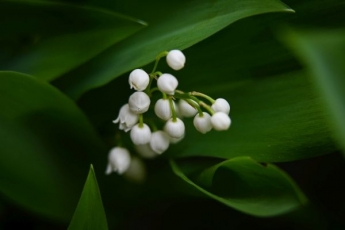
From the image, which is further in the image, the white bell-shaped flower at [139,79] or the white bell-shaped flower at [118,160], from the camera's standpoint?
the white bell-shaped flower at [118,160]

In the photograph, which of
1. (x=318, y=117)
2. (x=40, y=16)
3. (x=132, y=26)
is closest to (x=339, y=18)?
(x=318, y=117)

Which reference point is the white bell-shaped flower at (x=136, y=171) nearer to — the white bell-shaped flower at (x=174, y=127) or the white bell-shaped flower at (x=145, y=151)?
the white bell-shaped flower at (x=145, y=151)

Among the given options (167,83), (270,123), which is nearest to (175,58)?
(167,83)

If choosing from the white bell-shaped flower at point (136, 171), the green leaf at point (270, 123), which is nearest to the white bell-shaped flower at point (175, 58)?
the green leaf at point (270, 123)

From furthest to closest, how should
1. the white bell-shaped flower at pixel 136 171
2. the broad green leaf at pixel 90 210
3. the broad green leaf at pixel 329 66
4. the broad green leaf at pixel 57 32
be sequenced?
1. the white bell-shaped flower at pixel 136 171
2. the broad green leaf at pixel 57 32
3. the broad green leaf at pixel 90 210
4. the broad green leaf at pixel 329 66

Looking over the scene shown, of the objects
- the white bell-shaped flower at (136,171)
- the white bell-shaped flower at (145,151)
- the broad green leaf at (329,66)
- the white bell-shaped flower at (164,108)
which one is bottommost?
the white bell-shaped flower at (136,171)

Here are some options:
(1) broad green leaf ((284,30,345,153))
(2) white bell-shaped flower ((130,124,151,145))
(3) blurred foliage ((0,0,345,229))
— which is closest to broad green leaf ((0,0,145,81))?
(3) blurred foliage ((0,0,345,229))

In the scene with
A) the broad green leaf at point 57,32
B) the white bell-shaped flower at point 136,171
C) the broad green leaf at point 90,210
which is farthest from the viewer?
the white bell-shaped flower at point 136,171

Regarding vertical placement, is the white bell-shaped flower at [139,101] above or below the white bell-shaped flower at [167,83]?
below
